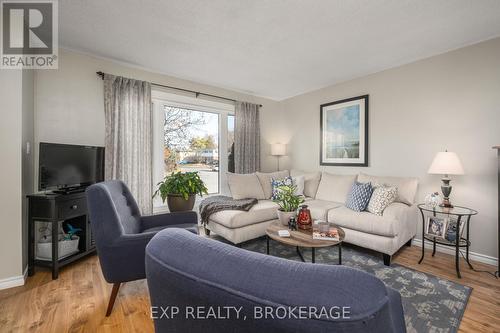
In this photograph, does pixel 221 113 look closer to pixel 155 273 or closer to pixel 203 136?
pixel 203 136

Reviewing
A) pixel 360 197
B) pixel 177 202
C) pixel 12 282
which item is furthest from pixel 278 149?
pixel 12 282

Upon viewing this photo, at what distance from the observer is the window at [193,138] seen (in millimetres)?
3361


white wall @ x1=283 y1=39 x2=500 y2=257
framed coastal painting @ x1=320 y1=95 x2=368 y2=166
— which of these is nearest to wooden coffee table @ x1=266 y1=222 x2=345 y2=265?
white wall @ x1=283 y1=39 x2=500 y2=257

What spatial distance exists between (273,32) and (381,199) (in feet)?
7.32

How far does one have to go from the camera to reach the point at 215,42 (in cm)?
248

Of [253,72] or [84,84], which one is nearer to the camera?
[84,84]

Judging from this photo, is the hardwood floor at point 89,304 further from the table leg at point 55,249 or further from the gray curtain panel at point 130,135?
the gray curtain panel at point 130,135

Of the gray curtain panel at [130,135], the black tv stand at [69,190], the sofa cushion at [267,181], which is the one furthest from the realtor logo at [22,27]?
the sofa cushion at [267,181]

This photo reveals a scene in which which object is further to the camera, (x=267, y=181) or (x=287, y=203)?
(x=267, y=181)

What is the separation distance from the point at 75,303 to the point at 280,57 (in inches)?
128

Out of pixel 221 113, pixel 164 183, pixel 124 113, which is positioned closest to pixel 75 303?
pixel 164 183

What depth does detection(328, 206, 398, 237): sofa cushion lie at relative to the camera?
2.36m

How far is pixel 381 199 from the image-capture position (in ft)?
8.53

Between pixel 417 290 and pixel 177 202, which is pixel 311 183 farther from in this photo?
pixel 177 202
